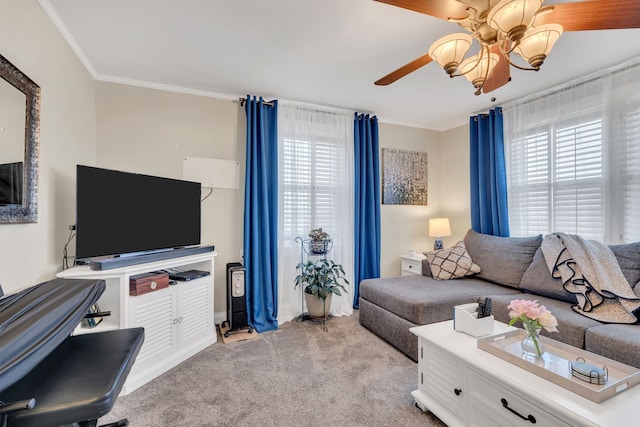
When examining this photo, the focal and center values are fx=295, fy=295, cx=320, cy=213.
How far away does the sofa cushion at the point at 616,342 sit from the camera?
63.6 inches

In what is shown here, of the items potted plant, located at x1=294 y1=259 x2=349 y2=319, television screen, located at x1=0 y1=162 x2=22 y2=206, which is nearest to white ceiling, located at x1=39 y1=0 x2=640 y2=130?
television screen, located at x1=0 y1=162 x2=22 y2=206

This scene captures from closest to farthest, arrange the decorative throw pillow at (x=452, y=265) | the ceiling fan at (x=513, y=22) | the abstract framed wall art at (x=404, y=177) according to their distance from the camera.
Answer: the ceiling fan at (x=513, y=22) → the decorative throw pillow at (x=452, y=265) → the abstract framed wall art at (x=404, y=177)

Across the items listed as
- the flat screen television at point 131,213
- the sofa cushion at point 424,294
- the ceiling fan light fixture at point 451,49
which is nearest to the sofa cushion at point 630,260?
the sofa cushion at point 424,294

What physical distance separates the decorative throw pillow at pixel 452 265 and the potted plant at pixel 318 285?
40.9 inches

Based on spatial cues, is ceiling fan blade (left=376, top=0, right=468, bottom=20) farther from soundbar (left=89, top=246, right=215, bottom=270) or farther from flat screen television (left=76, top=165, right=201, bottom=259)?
soundbar (left=89, top=246, right=215, bottom=270)

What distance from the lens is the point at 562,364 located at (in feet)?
4.51

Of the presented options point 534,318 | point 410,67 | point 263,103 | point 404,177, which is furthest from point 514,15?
point 404,177

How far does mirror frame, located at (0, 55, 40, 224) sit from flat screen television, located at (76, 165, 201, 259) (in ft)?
0.76

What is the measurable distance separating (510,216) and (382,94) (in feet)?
6.68

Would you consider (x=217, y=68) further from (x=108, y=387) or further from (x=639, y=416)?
(x=639, y=416)

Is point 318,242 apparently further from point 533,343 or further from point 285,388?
point 533,343

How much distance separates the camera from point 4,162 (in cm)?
144

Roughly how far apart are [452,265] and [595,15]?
2354 millimetres

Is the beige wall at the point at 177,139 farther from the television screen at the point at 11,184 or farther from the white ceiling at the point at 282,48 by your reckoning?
the television screen at the point at 11,184
